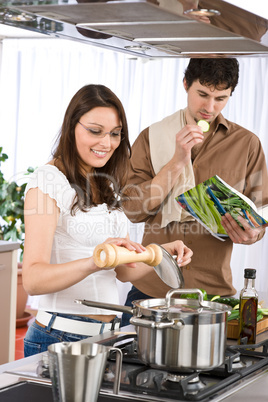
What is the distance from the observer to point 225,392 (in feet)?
3.63

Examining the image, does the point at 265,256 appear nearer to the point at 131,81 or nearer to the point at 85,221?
the point at 131,81

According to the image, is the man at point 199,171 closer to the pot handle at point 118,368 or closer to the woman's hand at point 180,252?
the woman's hand at point 180,252

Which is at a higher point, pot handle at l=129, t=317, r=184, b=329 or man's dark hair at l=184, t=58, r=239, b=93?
man's dark hair at l=184, t=58, r=239, b=93

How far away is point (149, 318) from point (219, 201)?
31.7 inches

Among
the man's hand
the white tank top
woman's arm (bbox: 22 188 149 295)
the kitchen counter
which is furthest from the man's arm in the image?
the kitchen counter

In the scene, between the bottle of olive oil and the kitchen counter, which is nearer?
the kitchen counter

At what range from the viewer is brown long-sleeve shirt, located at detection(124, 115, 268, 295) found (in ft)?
7.96

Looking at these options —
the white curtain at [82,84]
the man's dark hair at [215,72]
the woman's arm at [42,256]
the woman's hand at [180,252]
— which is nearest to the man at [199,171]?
the man's dark hair at [215,72]

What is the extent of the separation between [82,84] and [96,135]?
3.54m

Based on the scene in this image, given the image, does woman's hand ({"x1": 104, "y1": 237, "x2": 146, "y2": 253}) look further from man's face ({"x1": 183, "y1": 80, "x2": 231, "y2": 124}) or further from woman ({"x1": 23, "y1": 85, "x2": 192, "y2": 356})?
man's face ({"x1": 183, "y1": 80, "x2": 231, "y2": 124})

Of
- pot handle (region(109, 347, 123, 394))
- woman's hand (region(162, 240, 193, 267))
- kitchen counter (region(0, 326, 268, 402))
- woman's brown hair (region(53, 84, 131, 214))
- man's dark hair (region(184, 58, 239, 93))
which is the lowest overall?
kitchen counter (region(0, 326, 268, 402))

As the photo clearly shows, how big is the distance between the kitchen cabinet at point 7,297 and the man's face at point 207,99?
4.51ft

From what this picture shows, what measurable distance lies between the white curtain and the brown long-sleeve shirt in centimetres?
180

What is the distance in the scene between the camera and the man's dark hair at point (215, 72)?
2566mm
